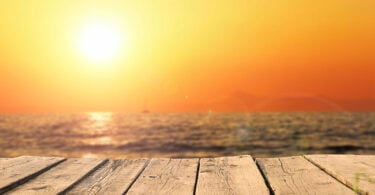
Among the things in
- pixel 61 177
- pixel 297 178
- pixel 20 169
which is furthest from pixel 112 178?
pixel 297 178

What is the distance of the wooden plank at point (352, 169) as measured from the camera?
7.33 ft

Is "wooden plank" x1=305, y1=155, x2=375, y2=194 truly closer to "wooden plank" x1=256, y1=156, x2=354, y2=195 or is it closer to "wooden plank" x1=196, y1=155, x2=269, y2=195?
"wooden plank" x1=256, y1=156, x2=354, y2=195

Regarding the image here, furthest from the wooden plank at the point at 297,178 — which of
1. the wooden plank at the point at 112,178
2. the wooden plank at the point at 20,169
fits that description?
the wooden plank at the point at 20,169

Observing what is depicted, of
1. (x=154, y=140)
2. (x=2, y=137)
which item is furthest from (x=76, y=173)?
(x=2, y=137)

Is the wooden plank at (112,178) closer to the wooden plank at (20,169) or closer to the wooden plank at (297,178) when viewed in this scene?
the wooden plank at (20,169)

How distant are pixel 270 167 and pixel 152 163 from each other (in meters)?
0.77

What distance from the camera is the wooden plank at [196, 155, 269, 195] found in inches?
86.5

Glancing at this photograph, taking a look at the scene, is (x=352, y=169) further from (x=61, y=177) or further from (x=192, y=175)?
(x=61, y=177)

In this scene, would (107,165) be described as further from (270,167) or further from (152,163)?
(270,167)

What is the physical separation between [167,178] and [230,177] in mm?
349

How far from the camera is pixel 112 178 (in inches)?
99.2

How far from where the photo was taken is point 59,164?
117 inches

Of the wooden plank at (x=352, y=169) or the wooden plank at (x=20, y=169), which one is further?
the wooden plank at (x=20, y=169)

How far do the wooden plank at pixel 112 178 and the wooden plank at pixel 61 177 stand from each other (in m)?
0.05
